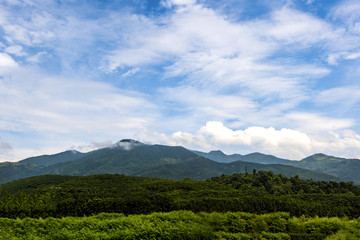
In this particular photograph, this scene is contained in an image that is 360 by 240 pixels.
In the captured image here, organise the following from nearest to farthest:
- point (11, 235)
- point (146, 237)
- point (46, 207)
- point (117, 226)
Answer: point (11, 235), point (146, 237), point (117, 226), point (46, 207)

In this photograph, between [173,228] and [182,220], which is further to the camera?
[182,220]

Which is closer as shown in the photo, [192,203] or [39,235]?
[39,235]

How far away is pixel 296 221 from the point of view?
26.8 m

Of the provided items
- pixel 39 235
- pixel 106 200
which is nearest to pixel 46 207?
pixel 106 200

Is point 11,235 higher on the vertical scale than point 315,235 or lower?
higher

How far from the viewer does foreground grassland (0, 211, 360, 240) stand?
60.7 ft

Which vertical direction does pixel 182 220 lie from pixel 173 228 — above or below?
below

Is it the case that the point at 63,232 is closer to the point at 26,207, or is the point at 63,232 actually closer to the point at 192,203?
the point at 26,207

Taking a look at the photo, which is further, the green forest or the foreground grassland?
Answer: the green forest

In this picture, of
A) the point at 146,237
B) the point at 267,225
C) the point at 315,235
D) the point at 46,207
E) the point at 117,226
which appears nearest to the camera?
the point at 146,237

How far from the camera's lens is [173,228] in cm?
2028

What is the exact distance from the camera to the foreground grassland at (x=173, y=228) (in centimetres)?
1852

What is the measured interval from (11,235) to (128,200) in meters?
18.2

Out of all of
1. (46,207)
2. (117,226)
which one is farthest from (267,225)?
(46,207)
